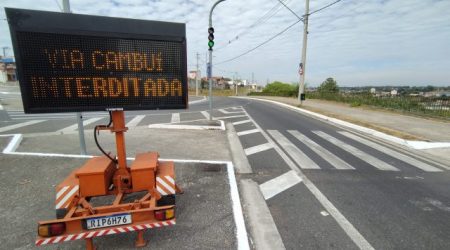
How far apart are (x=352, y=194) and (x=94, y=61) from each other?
512cm

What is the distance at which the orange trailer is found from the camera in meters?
2.75

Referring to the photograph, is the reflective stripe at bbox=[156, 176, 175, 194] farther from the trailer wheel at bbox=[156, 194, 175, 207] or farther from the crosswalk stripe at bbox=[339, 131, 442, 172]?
the crosswalk stripe at bbox=[339, 131, 442, 172]

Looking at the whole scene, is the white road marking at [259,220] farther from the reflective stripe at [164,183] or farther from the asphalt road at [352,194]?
the reflective stripe at [164,183]

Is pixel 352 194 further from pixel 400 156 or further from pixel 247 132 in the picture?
pixel 247 132

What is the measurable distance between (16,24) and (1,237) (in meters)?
2.81

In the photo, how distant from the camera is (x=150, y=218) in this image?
3.01 m

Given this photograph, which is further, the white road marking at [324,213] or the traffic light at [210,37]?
the traffic light at [210,37]

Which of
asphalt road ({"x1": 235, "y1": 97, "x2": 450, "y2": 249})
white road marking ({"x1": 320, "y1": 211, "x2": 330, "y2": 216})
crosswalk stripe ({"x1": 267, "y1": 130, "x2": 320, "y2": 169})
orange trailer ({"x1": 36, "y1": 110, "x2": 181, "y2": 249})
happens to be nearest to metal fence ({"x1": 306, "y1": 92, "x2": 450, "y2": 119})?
asphalt road ({"x1": 235, "y1": 97, "x2": 450, "y2": 249})

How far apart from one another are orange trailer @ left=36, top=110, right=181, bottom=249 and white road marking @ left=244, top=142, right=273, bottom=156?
3.77 m

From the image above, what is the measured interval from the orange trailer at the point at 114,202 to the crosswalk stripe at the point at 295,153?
152 inches

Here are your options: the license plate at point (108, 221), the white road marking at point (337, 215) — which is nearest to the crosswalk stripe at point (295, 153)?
the white road marking at point (337, 215)

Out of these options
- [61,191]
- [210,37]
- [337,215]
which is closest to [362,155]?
[337,215]

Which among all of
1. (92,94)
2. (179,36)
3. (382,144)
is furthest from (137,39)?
(382,144)

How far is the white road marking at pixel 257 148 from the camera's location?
7.45 metres
